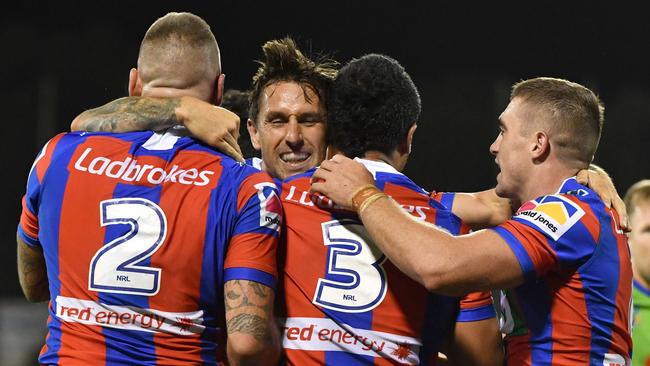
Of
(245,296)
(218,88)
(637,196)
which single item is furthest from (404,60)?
(245,296)

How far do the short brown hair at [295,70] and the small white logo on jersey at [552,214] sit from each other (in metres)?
0.93

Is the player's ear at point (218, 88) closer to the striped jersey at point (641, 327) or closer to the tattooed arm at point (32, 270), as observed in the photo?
the tattooed arm at point (32, 270)

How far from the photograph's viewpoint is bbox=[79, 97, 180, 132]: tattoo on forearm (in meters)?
3.03

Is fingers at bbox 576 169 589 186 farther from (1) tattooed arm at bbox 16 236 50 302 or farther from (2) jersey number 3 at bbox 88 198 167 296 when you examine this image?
(1) tattooed arm at bbox 16 236 50 302

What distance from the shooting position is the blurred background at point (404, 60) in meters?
11.6

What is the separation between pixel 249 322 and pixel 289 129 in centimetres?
96

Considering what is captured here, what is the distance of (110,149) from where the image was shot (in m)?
2.95

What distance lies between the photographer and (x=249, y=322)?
2746 millimetres

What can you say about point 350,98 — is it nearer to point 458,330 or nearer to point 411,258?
point 411,258

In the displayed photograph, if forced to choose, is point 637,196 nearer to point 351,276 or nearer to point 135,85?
point 351,276

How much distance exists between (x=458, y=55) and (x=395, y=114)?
11.5 m

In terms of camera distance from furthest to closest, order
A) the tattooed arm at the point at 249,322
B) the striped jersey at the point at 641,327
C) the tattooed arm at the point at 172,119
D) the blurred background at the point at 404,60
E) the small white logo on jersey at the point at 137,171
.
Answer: the blurred background at the point at 404,60 < the striped jersey at the point at 641,327 < the tattooed arm at the point at 172,119 < the small white logo on jersey at the point at 137,171 < the tattooed arm at the point at 249,322

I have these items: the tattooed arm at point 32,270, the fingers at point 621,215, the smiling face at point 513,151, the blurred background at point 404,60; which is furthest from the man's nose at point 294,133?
the blurred background at point 404,60

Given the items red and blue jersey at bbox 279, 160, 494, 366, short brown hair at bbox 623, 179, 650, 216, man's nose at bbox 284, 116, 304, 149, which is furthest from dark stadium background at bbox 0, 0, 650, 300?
red and blue jersey at bbox 279, 160, 494, 366
